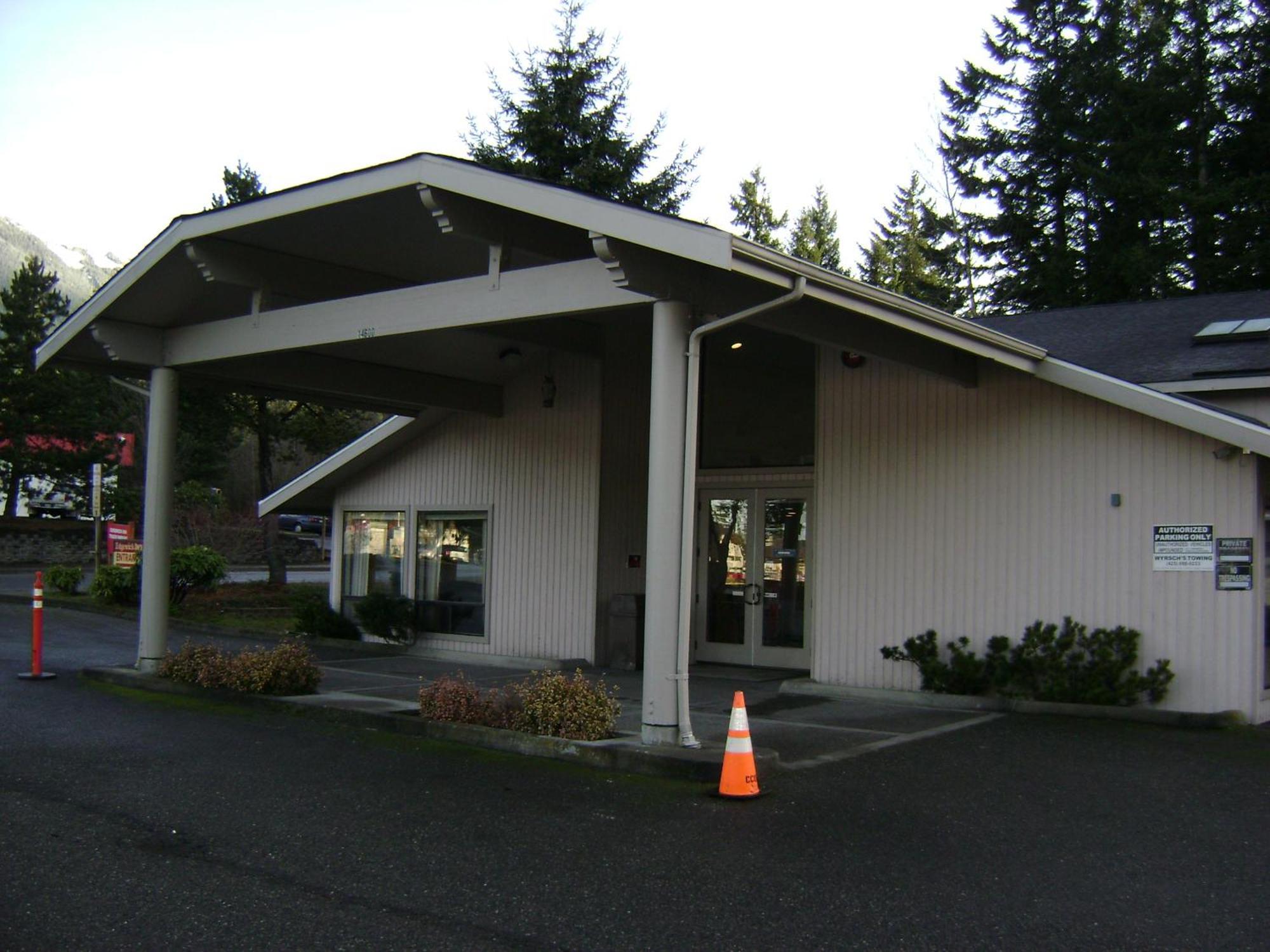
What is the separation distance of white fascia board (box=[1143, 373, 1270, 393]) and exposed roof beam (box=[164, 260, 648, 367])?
5.43m

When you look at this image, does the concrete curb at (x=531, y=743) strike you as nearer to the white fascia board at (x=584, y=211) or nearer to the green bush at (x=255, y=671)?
the green bush at (x=255, y=671)

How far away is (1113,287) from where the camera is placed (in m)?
32.4

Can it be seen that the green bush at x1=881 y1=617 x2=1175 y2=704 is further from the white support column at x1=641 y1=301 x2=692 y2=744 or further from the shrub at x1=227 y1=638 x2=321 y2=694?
the shrub at x1=227 y1=638 x2=321 y2=694

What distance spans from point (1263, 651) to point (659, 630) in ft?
19.7

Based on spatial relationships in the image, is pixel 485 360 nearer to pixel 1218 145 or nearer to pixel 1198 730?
pixel 1198 730

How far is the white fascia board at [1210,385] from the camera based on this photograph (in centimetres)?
1111

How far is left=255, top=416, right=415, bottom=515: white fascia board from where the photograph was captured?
16.8 metres

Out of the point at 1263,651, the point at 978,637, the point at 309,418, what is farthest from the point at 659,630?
the point at 309,418

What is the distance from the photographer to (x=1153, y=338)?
45.5 feet

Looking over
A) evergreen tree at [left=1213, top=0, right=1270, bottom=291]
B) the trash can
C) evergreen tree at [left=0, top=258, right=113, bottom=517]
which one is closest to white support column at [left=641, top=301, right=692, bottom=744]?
the trash can

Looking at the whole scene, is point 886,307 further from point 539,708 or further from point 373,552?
point 373,552

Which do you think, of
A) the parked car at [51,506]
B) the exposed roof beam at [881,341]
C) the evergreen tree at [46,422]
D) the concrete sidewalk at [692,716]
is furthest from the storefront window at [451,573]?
the parked car at [51,506]

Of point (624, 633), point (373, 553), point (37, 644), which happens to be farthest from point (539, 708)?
point (373, 553)

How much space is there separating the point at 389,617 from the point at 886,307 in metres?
9.38
